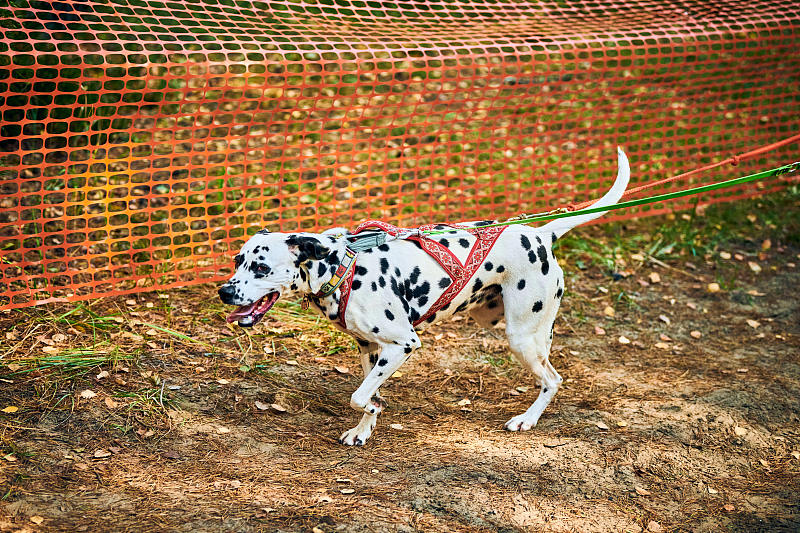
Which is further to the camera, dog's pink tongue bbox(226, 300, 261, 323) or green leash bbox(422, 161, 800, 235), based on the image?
green leash bbox(422, 161, 800, 235)

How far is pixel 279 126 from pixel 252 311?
5038 millimetres

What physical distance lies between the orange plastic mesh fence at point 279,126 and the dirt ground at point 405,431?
2.44 feet

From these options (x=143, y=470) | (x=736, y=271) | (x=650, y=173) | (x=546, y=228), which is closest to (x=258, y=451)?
(x=143, y=470)

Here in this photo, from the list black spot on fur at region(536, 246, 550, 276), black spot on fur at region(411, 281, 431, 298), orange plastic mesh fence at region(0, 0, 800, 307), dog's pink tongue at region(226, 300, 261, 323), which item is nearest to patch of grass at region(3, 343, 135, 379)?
orange plastic mesh fence at region(0, 0, 800, 307)

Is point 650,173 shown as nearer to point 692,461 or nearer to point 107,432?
point 692,461

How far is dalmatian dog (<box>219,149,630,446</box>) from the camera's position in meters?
4.05

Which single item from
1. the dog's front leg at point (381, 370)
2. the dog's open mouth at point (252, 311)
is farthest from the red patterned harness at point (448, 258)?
the dog's open mouth at point (252, 311)

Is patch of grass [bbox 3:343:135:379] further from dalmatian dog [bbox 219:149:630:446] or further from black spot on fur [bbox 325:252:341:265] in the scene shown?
black spot on fur [bbox 325:252:341:265]

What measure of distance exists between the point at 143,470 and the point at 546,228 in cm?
254

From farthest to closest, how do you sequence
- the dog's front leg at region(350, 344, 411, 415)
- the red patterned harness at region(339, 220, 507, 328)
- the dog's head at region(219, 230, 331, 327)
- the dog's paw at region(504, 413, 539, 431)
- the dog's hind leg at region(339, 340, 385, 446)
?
the dog's paw at region(504, 413, 539, 431) → the dog's hind leg at region(339, 340, 385, 446) → the red patterned harness at region(339, 220, 507, 328) → the dog's front leg at region(350, 344, 411, 415) → the dog's head at region(219, 230, 331, 327)

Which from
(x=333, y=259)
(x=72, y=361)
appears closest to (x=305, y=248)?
(x=333, y=259)

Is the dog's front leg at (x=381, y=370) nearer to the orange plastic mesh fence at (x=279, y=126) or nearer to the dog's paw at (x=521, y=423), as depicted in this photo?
the dog's paw at (x=521, y=423)

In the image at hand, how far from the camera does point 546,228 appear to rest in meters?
4.80

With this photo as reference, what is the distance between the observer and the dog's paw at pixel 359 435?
4.67 metres
